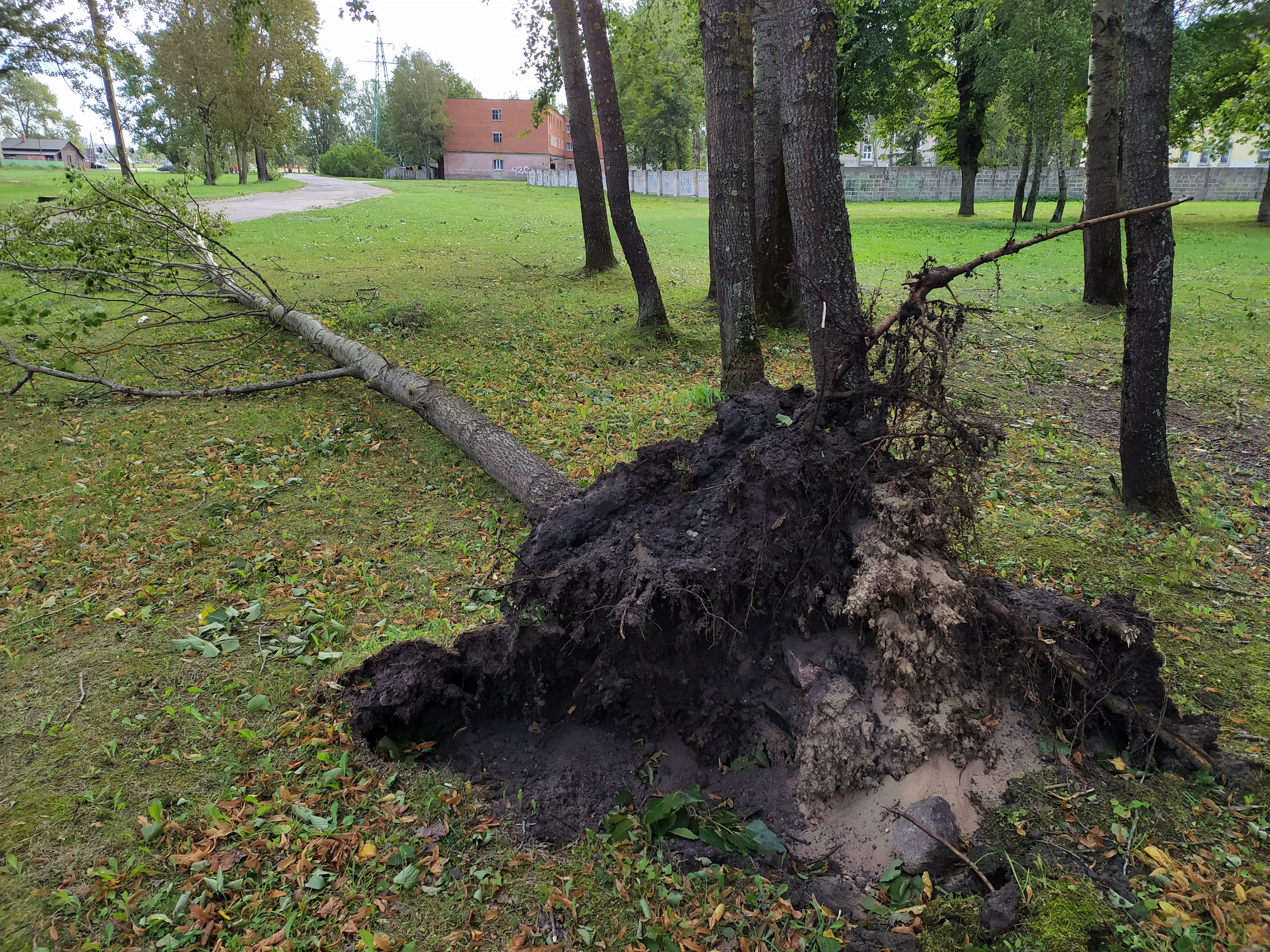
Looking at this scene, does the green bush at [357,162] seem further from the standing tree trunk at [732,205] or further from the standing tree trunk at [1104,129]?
the standing tree trunk at [732,205]

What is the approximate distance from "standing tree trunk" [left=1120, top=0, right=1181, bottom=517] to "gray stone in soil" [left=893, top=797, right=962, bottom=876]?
3.22m

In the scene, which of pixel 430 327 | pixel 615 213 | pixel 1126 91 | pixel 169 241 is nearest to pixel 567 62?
pixel 615 213

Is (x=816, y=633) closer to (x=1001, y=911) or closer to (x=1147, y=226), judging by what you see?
(x=1001, y=911)

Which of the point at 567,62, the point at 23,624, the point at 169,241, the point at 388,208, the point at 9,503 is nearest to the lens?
the point at 23,624

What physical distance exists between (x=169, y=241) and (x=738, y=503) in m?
8.09

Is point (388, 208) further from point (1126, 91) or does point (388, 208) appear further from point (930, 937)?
point (930, 937)

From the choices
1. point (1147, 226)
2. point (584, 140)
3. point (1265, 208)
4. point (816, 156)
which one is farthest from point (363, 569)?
point (1265, 208)

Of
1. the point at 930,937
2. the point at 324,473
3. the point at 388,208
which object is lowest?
the point at 930,937

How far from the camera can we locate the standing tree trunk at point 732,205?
6.28 metres

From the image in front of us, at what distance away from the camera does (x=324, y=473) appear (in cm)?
612

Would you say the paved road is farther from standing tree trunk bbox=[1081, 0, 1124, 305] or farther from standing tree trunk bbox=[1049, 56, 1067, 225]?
standing tree trunk bbox=[1049, 56, 1067, 225]

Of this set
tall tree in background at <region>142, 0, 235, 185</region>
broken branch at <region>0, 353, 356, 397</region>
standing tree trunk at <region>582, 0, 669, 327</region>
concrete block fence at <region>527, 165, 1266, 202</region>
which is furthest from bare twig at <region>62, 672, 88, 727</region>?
concrete block fence at <region>527, 165, 1266, 202</region>

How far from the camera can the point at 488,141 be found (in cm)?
6775

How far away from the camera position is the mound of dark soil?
301 cm
